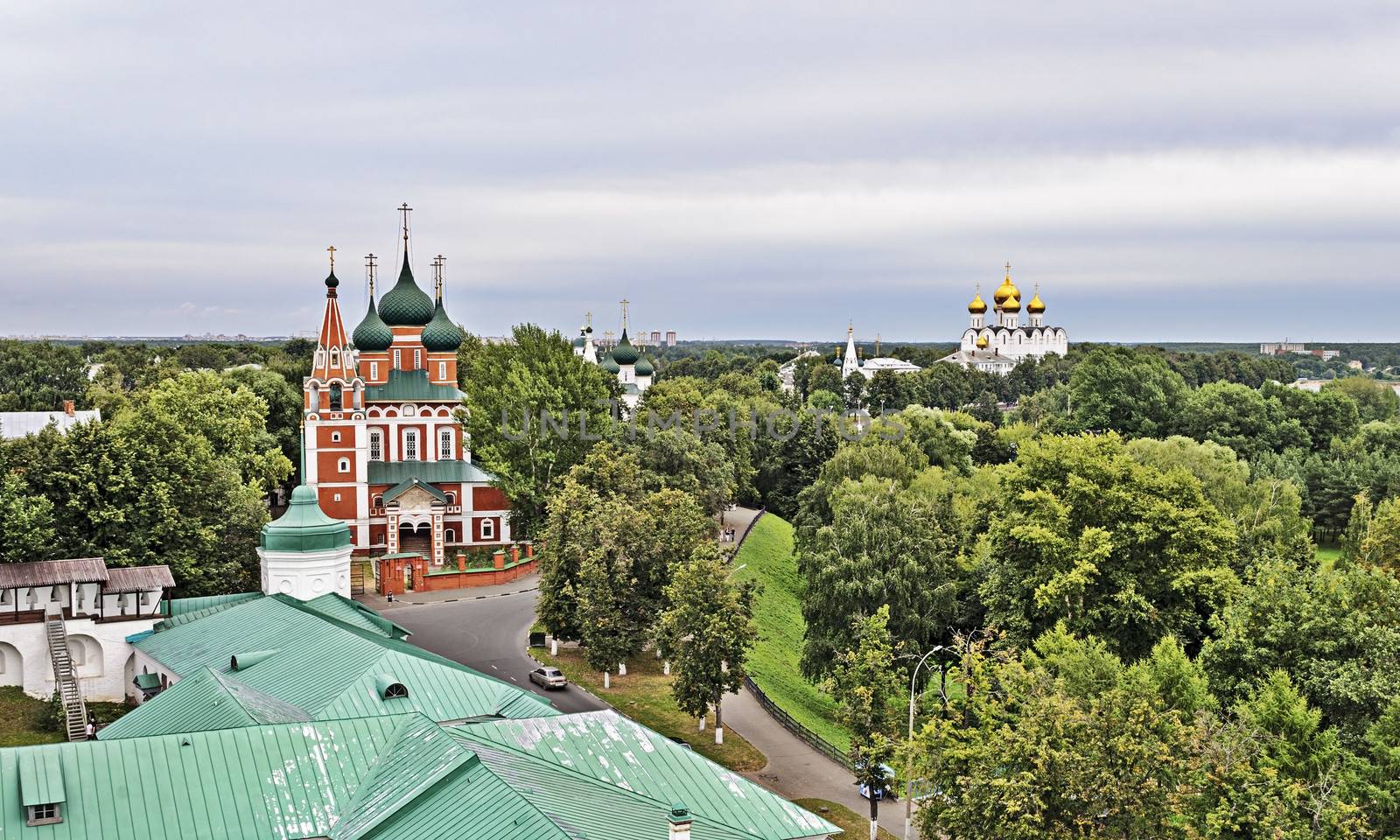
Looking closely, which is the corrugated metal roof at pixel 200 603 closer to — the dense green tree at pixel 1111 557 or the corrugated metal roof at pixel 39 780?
the corrugated metal roof at pixel 39 780

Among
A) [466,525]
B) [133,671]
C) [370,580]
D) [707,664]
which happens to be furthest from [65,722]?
[466,525]

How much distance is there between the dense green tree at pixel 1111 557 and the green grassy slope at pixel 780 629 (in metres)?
7.26

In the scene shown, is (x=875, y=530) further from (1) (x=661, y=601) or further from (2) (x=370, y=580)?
(2) (x=370, y=580)

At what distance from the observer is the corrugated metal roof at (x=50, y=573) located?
36781 mm

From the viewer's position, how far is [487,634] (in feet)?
160

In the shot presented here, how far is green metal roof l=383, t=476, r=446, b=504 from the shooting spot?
204 feet

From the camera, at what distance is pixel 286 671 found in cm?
3128

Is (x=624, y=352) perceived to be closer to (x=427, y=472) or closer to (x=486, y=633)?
(x=427, y=472)

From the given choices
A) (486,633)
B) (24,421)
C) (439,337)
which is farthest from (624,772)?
(24,421)

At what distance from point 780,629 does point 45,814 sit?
36.8 metres

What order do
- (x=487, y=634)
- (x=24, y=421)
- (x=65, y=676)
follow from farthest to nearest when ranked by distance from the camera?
(x=24, y=421), (x=487, y=634), (x=65, y=676)

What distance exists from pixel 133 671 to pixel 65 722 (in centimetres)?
344

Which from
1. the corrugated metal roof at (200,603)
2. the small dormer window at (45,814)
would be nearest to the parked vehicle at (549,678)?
the corrugated metal roof at (200,603)

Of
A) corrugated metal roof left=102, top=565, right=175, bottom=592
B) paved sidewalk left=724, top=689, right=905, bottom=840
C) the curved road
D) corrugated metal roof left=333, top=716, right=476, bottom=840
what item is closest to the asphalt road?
the curved road
